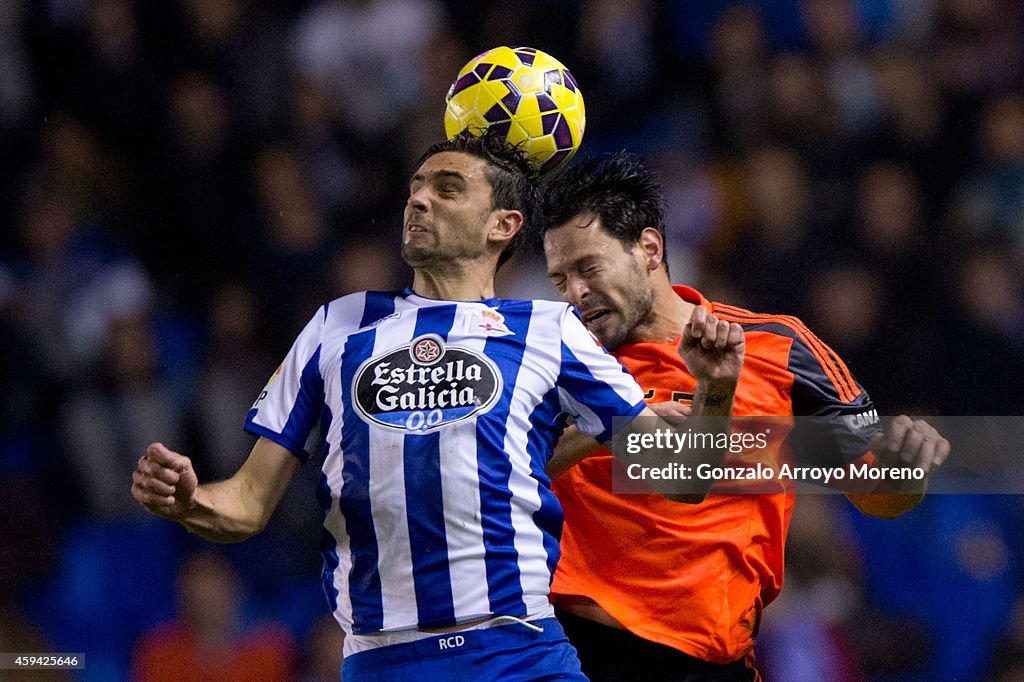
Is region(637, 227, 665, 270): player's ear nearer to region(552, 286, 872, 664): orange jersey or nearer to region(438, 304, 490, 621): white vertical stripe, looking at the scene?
region(552, 286, 872, 664): orange jersey

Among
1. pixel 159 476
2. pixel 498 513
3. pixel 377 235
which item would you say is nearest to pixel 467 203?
pixel 498 513

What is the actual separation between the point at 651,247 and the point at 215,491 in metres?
1.46

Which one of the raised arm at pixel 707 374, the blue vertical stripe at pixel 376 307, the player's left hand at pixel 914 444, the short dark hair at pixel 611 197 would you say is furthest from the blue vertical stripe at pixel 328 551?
the player's left hand at pixel 914 444

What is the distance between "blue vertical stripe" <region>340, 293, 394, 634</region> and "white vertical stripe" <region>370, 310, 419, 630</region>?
0.04 feet

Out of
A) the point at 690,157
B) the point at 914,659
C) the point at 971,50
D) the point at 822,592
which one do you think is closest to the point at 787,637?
the point at 822,592

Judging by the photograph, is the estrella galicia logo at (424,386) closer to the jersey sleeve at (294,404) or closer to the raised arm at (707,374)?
the jersey sleeve at (294,404)

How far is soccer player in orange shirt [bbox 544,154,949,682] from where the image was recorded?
10.1 feet

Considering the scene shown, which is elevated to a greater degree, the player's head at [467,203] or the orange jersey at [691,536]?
the player's head at [467,203]

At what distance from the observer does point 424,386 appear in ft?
8.66

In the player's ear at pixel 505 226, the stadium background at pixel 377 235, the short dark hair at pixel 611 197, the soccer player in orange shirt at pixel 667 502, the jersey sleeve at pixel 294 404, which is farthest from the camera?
the stadium background at pixel 377 235

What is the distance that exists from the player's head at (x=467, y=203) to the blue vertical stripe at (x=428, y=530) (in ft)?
1.67

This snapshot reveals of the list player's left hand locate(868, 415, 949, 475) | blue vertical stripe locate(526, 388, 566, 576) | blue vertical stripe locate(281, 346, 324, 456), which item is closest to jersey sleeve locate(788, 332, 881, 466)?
player's left hand locate(868, 415, 949, 475)

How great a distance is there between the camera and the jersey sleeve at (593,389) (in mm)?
2713

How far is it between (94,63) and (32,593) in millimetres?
2359
